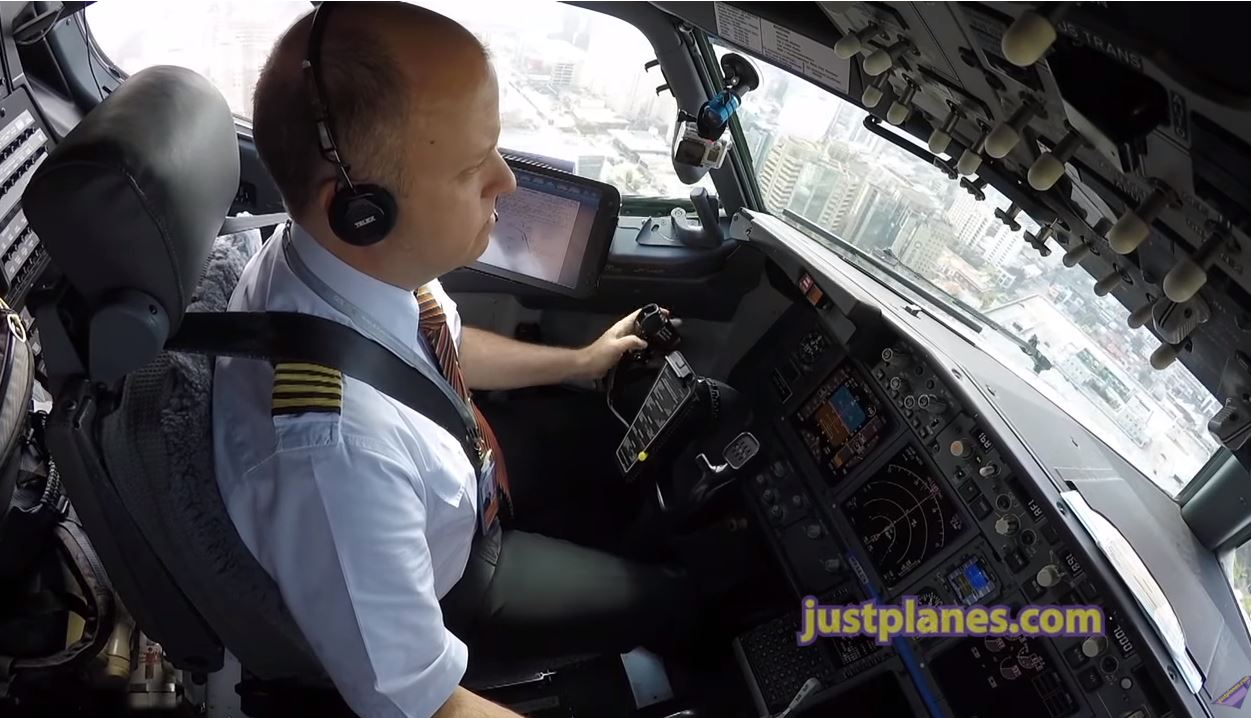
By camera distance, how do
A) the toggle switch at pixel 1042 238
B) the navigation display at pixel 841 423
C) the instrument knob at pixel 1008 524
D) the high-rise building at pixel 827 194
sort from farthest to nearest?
1. the high-rise building at pixel 827 194
2. the navigation display at pixel 841 423
3. the instrument knob at pixel 1008 524
4. the toggle switch at pixel 1042 238

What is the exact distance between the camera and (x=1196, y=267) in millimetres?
775

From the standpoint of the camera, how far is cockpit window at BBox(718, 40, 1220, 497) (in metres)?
1.47

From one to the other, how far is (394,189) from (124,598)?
679 millimetres

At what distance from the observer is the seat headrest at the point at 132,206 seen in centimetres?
74

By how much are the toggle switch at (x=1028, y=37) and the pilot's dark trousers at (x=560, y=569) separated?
1149 mm

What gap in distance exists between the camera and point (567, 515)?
77.2 inches

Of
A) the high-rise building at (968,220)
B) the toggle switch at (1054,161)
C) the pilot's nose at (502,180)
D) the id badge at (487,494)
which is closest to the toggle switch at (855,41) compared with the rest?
the toggle switch at (1054,161)

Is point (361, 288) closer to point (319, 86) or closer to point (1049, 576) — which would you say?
point (319, 86)

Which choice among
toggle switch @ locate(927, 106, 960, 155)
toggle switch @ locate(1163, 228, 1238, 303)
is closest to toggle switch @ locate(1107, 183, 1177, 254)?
toggle switch @ locate(1163, 228, 1238, 303)

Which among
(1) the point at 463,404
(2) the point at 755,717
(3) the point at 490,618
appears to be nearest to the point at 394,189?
(1) the point at 463,404

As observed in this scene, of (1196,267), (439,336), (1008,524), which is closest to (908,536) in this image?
(1008,524)

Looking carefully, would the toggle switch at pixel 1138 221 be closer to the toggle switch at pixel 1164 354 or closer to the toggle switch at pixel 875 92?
the toggle switch at pixel 1164 354

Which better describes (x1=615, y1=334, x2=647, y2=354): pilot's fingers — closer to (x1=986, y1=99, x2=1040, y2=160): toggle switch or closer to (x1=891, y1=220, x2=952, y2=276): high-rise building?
(x1=891, y1=220, x2=952, y2=276): high-rise building

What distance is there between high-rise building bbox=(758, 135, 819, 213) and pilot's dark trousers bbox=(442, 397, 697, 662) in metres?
0.75
